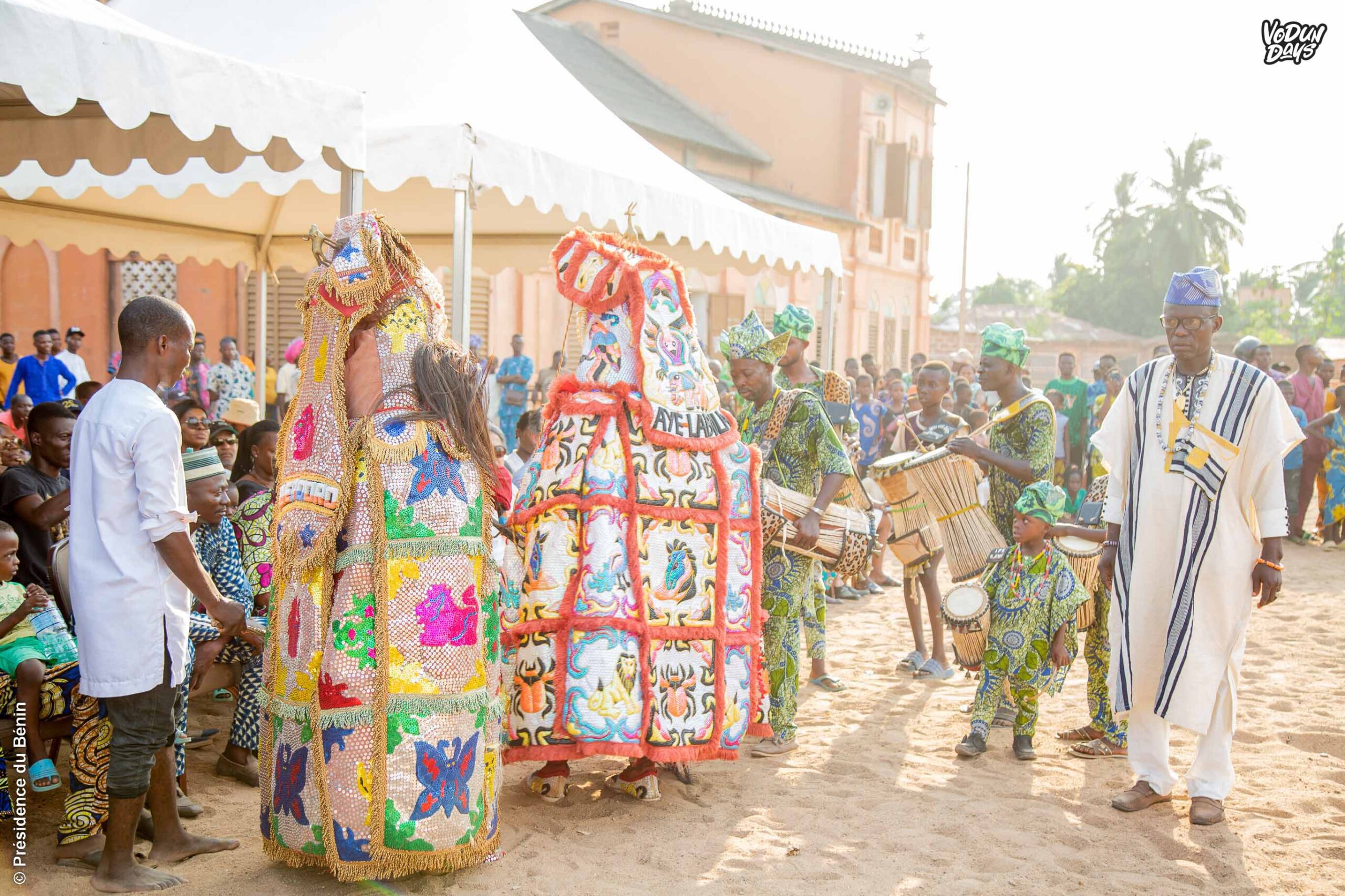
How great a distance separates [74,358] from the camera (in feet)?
37.1

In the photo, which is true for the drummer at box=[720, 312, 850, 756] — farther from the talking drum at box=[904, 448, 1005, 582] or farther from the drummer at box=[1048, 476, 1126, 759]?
the drummer at box=[1048, 476, 1126, 759]

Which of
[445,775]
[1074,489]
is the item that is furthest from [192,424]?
[1074,489]

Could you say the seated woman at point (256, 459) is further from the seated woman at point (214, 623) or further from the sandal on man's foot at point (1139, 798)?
the sandal on man's foot at point (1139, 798)

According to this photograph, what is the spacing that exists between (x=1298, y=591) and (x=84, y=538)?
10295 millimetres

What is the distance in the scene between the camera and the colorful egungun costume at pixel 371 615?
3549mm

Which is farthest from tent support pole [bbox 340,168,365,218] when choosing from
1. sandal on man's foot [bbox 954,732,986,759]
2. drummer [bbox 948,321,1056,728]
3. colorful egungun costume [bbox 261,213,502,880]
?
sandal on man's foot [bbox 954,732,986,759]

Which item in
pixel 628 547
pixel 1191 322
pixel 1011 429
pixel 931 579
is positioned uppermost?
pixel 1191 322

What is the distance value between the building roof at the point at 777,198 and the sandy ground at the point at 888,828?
632 inches

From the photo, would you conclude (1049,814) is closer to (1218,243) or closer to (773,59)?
(773,59)

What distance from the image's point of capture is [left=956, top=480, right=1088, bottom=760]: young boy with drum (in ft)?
18.2

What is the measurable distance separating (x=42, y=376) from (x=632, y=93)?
15024mm

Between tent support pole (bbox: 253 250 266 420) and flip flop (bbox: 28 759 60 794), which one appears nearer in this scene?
flip flop (bbox: 28 759 60 794)

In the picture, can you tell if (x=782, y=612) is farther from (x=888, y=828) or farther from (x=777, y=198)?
(x=777, y=198)

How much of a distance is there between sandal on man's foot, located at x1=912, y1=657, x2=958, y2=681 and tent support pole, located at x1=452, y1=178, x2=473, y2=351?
3476mm
